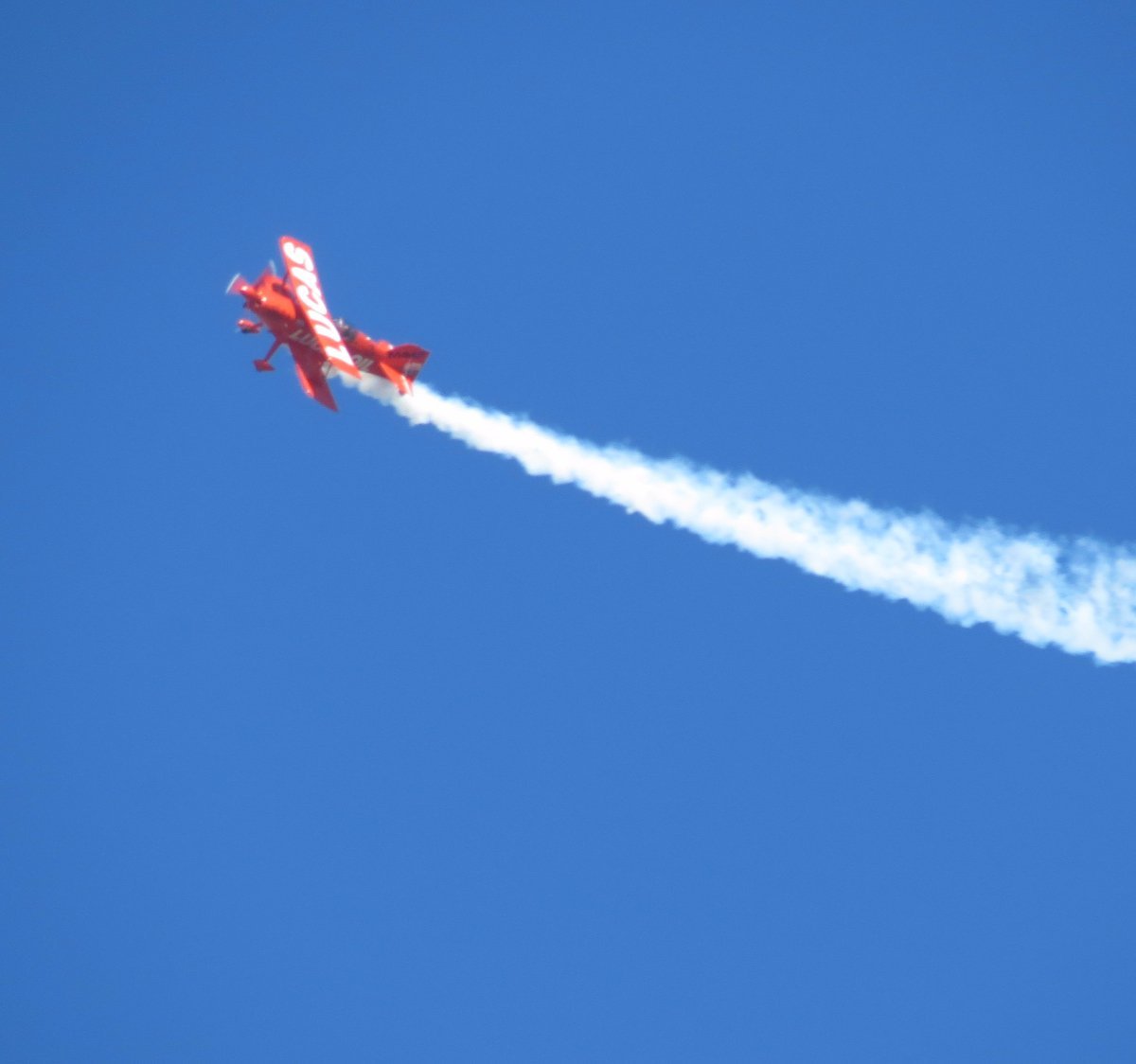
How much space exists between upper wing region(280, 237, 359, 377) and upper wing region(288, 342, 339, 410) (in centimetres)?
62

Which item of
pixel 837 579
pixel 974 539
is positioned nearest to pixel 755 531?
pixel 837 579

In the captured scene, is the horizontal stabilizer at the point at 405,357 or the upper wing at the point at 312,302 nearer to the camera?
the upper wing at the point at 312,302

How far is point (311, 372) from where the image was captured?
3784 cm

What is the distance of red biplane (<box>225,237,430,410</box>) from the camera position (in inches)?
1459

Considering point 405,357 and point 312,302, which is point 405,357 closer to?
point 405,357

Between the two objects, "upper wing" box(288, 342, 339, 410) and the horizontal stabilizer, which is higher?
the horizontal stabilizer

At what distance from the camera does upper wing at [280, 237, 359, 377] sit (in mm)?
36625

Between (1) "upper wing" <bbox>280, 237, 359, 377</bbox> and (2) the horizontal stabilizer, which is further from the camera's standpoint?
(2) the horizontal stabilizer

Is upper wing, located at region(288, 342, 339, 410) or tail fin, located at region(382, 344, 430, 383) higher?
tail fin, located at region(382, 344, 430, 383)

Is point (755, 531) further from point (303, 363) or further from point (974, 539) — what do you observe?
point (303, 363)

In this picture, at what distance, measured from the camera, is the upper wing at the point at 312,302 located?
36.6 metres

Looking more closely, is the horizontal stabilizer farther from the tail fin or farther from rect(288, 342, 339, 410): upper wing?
rect(288, 342, 339, 410): upper wing

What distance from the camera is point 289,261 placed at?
3819 cm

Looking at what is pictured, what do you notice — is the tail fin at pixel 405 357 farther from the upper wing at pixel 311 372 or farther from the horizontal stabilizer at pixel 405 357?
the upper wing at pixel 311 372
